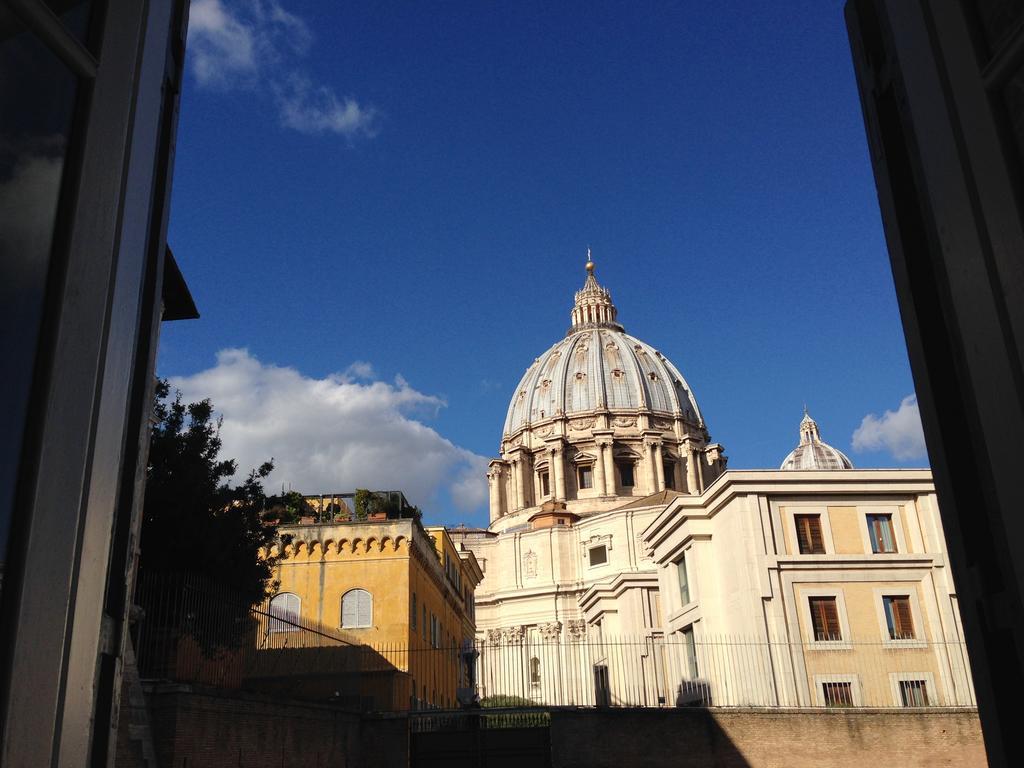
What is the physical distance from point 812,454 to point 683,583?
9655 centimetres

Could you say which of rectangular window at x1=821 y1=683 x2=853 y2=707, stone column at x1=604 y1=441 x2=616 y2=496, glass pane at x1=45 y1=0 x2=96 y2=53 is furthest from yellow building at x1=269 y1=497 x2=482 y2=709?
stone column at x1=604 y1=441 x2=616 y2=496

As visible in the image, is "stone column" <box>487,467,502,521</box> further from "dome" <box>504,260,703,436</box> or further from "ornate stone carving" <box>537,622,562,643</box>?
"ornate stone carving" <box>537,622,562,643</box>

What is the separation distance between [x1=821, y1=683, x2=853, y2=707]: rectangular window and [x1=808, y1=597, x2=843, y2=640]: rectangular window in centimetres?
119

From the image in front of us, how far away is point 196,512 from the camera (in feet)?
65.5

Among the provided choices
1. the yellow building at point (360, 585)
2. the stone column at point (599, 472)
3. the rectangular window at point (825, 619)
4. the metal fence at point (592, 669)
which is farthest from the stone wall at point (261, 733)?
the stone column at point (599, 472)

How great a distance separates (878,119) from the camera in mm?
3010

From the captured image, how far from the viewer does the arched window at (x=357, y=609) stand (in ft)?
89.2

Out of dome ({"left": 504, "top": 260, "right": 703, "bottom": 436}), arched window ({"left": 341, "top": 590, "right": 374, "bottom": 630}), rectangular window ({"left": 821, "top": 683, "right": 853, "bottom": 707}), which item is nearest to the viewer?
rectangular window ({"left": 821, "top": 683, "right": 853, "bottom": 707})

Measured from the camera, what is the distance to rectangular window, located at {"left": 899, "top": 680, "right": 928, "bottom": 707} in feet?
76.9

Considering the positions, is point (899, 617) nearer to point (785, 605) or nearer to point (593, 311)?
point (785, 605)

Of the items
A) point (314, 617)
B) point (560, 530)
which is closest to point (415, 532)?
point (314, 617)

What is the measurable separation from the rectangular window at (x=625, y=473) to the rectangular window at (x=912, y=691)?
6369 cm

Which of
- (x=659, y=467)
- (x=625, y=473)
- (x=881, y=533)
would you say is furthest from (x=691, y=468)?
(x=881, y=533)

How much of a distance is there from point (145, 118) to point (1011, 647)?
100 inches
